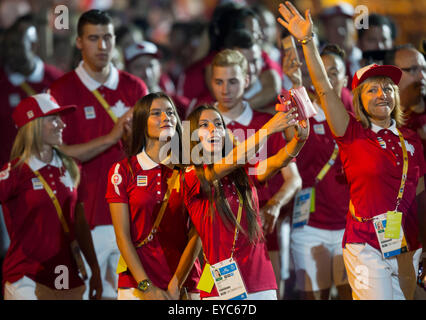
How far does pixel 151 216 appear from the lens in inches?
165

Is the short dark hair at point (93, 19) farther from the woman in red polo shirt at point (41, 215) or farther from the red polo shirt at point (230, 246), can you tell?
the red polo shirt at point (230, 246)

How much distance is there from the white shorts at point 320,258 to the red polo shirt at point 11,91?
9.66ft

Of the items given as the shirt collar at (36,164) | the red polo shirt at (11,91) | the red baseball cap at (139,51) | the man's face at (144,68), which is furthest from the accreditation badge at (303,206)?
the red polo shirt at (11,91)

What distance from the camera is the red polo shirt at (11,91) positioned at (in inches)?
256

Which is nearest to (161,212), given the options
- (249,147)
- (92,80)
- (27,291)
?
(249,147)

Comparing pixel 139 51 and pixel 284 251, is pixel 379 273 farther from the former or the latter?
pixel 139 51

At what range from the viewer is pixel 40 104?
4949 millimetres

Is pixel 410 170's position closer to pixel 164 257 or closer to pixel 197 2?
pixel 164 257

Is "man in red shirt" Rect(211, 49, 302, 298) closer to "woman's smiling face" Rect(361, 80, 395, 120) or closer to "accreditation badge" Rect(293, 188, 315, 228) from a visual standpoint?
"accreditation badge" Rect(293, 188, 315, 228)

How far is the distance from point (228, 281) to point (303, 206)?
5.19 feet

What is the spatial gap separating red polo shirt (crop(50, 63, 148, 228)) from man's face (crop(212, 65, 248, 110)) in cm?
85

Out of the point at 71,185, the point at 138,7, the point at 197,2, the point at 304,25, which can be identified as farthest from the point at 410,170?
the point at 197,2

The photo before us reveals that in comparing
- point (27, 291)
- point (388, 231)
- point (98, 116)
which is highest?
point (98, 116)

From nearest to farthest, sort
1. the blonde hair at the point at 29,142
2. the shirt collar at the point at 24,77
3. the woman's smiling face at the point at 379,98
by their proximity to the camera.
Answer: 1. the woman's smiling face at the point at 379,98
2. the blonde hair at the point at 29,142
3. the shirt collar at the point at 24,77
